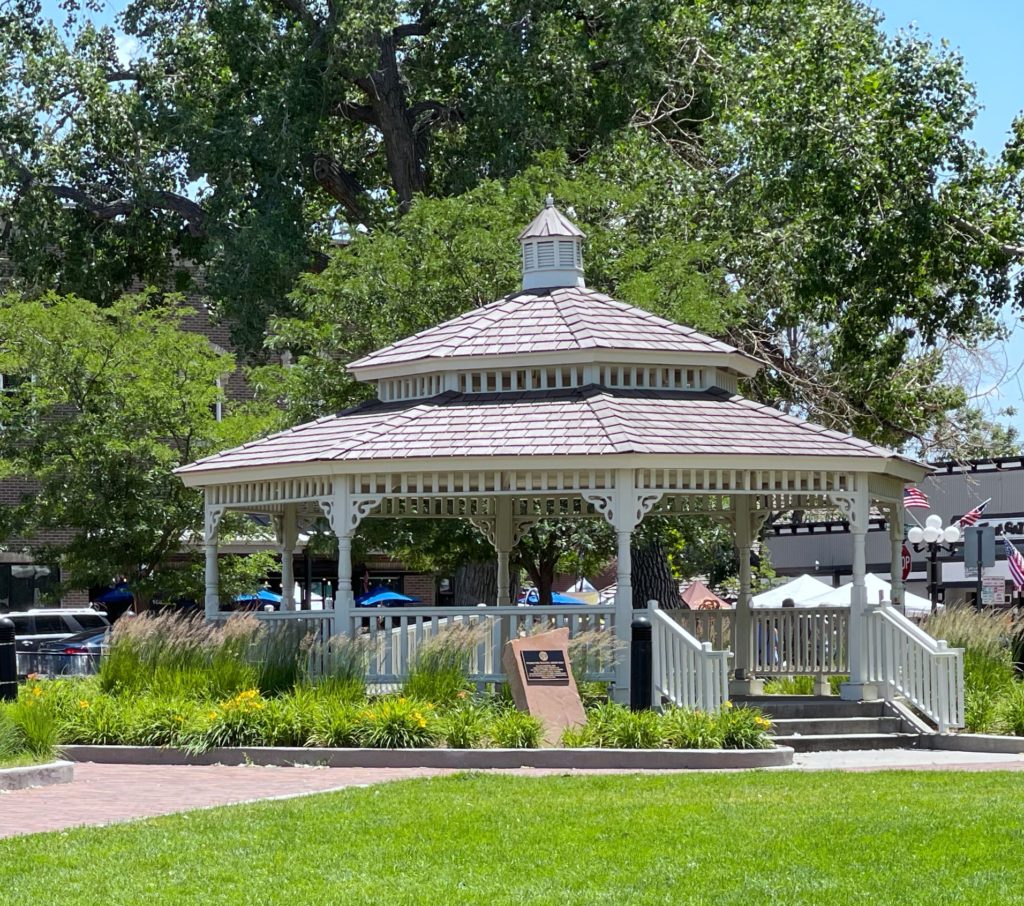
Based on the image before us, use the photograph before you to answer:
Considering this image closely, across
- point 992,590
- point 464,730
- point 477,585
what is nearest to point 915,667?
point 464,730

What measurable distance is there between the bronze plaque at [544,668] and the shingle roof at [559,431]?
2.38 metres

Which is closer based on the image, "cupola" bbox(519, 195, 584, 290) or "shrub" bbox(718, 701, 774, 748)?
"shrub" bbox(718, 701, 774, 748)

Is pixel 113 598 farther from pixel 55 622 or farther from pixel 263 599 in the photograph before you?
pixel 55 622

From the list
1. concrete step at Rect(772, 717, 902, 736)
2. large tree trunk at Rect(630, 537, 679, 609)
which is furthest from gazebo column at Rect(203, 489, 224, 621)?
large tree trunk at Rect(630, 537, 679, 609)

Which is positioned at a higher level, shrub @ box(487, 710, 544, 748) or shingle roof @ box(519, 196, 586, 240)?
shingle roof @ box(519, 196, 586, 240)

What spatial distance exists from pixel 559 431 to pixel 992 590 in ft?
57.1

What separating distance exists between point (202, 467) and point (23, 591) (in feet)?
88.5

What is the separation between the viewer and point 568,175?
32.4 m

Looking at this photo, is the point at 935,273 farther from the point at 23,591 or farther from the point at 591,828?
the point at 23,591

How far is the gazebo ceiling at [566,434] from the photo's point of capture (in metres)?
19.3

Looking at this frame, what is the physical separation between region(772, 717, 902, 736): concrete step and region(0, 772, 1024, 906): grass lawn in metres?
5.25

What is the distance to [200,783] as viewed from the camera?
15.2 meters

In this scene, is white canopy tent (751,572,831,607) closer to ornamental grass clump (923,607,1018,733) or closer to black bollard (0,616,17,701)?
ornamental grass clump (923,607,1018,733)

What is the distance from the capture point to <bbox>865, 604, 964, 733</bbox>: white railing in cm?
1889
